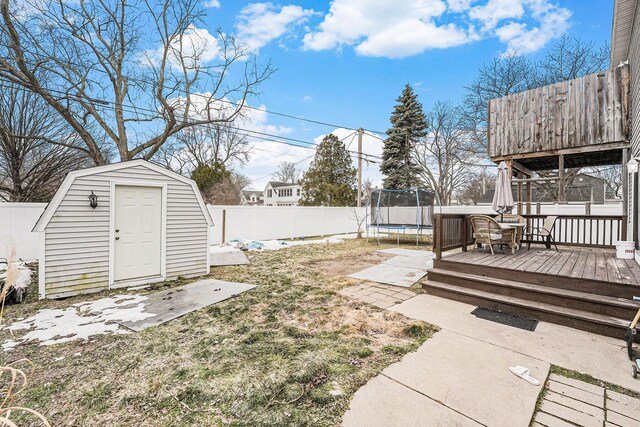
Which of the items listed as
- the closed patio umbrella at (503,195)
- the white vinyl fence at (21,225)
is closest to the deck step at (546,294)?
the closed patio umbrella at (503,195)

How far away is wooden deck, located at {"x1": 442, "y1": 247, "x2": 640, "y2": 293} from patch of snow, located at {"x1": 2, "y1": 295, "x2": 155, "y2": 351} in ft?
16.3

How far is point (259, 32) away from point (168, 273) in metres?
10.2

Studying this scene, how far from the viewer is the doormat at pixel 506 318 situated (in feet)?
11.3

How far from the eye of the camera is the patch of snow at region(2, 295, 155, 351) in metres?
3.23

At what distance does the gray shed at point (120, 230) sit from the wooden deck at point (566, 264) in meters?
5.06

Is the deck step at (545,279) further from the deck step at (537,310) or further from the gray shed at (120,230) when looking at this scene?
the gray shed at (120,230)

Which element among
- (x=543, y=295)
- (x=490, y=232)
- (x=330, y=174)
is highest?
(x=330, y=174)

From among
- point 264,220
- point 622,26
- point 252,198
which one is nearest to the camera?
point 622,26

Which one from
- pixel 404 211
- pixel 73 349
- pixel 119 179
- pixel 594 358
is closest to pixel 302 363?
pixel 73 349

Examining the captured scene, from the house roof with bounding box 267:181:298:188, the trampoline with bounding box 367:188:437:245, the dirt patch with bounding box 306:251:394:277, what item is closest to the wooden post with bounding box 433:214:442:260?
the dirt patch with bounding box 306:251:394:277

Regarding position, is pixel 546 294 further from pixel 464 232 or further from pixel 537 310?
pixel 464 232

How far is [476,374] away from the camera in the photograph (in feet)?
7.92

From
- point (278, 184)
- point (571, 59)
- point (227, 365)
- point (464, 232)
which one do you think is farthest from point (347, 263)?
point (278, 184)

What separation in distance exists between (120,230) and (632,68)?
1004 centimetres
